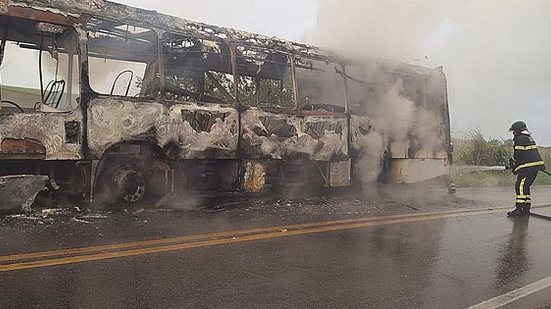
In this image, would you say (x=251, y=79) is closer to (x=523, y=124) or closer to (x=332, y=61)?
(x=332, y=61)

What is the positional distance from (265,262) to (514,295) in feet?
6.86

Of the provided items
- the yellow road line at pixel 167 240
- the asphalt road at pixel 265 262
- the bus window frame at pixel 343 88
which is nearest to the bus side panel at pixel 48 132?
the asphalt road at pixel 265 262

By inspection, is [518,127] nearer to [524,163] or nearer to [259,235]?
[524,163]

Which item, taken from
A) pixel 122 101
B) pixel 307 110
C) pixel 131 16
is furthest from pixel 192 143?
pixel 307 110

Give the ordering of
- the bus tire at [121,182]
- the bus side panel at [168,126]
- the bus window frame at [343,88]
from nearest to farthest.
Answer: the bus side panel at [168,126] < the bus tire at [121,182] < the bus window frame at [343,88]

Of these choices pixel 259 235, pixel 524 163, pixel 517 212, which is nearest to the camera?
pixel 259 235

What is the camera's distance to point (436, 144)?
1192cm

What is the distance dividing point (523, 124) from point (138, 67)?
21.7 ft

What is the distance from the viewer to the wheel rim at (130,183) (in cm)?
717

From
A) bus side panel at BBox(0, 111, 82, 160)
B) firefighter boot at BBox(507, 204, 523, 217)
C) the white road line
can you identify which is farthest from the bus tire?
firefighter boot at BBox(507, 204, 523, 217)

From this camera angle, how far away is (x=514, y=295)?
4.12 metres

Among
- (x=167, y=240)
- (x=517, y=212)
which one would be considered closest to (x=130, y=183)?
(x=167, y=240)

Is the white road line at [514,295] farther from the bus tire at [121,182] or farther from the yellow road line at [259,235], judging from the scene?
the bus tire at [121,182]

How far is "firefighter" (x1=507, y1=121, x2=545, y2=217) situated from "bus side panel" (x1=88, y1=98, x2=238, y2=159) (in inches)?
194
